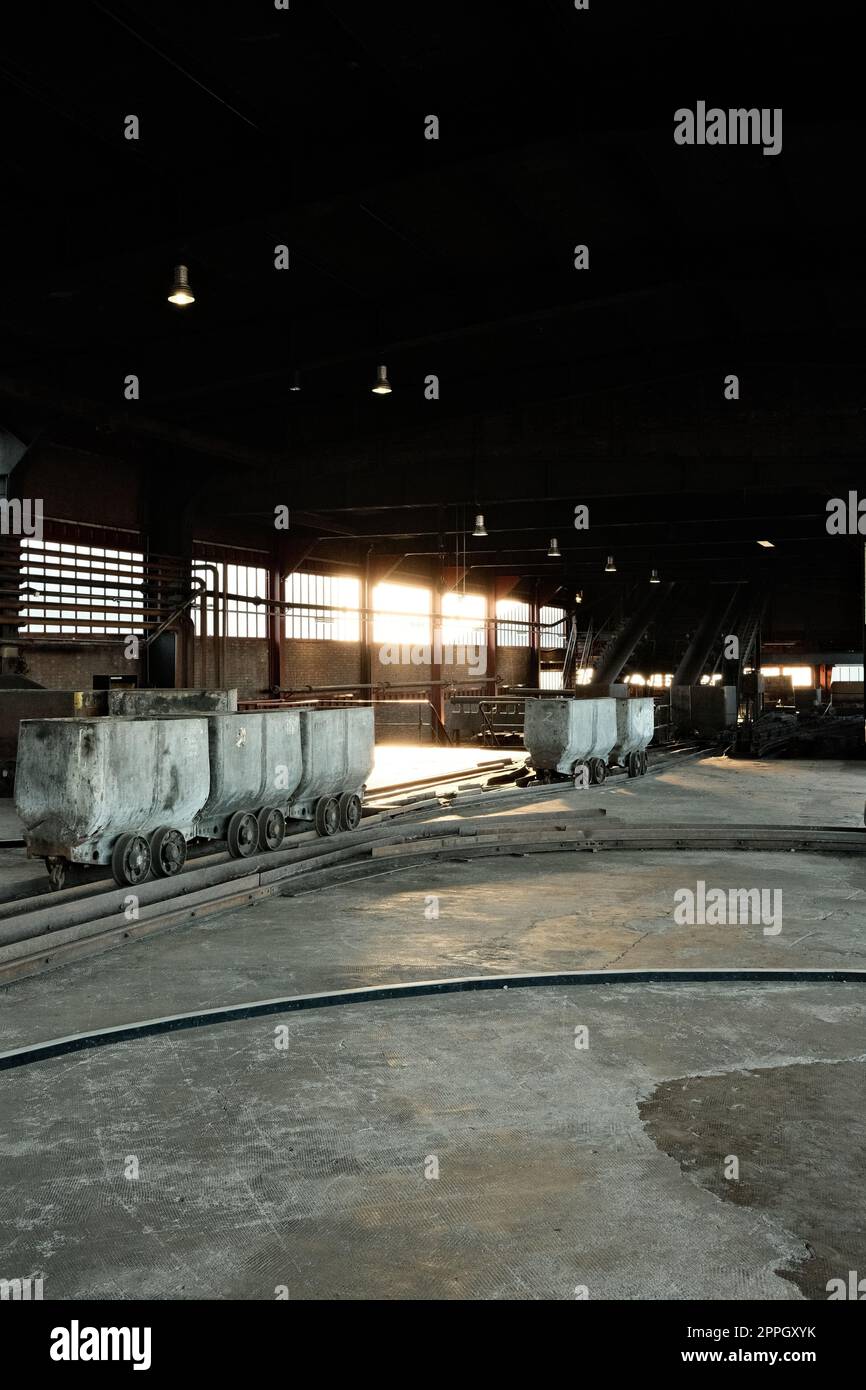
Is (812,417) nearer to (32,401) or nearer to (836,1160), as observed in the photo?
(32,401)

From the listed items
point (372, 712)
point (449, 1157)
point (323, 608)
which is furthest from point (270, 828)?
point (323, 608)

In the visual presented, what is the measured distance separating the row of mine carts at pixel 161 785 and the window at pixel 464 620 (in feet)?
71.2

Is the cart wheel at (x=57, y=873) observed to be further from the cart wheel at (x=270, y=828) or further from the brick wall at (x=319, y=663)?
the brick wall at (x=319, y=663)

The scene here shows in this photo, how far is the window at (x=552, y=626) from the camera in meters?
44.5

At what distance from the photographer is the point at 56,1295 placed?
3193 mm

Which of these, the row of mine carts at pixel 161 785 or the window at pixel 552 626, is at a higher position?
the window at pixel 552 626

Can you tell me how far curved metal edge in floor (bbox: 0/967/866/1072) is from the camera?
18.0 ft

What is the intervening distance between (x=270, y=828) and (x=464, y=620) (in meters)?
24.9

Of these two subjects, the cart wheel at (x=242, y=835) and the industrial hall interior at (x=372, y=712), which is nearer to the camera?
the industrial hall interior at (x=372, y=712)

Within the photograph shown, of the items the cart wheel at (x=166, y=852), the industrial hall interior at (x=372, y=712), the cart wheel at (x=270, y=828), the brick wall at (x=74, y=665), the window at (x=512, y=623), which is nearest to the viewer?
the industrial hall interior at (x=372, y=712)

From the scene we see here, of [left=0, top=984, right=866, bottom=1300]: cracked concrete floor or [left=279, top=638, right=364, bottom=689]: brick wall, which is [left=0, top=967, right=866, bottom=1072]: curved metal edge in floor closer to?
[left=0, top=984, right=866, bottom=1300]: cracked concrete floor

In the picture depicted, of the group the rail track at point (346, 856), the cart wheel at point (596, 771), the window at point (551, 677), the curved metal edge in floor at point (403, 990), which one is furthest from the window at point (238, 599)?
the window at point (551, 677)
